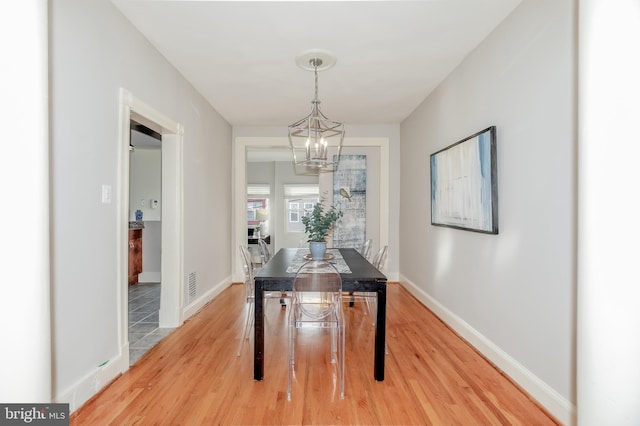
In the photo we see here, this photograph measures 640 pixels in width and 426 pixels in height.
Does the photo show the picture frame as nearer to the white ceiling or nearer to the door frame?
the white ceiling

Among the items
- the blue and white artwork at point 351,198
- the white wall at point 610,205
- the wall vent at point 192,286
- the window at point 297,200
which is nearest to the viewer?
the white wall at point 610,205

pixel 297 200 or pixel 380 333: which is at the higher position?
pixel 297 200

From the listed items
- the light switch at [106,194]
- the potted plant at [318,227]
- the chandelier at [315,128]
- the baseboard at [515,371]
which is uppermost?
the chandelier at [315,128]

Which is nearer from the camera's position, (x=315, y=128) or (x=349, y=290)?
(x=349, y=290)

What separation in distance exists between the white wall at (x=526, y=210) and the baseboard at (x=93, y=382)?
279 centimetres

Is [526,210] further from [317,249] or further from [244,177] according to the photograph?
[244,177]

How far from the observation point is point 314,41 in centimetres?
274

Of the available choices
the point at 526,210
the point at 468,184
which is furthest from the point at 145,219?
the point at 526,210

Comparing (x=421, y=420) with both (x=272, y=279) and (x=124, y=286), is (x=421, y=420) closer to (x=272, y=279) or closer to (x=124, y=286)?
(x=272, y=279)

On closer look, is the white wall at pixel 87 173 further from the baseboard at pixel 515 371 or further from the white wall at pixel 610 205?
the baseboard at pixel 515 371

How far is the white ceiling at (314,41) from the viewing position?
2.31 m

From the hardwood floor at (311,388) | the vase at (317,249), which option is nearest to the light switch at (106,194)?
the hardwood floor at (311,388)

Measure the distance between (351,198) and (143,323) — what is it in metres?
3.59

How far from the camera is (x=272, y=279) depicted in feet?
7.55
